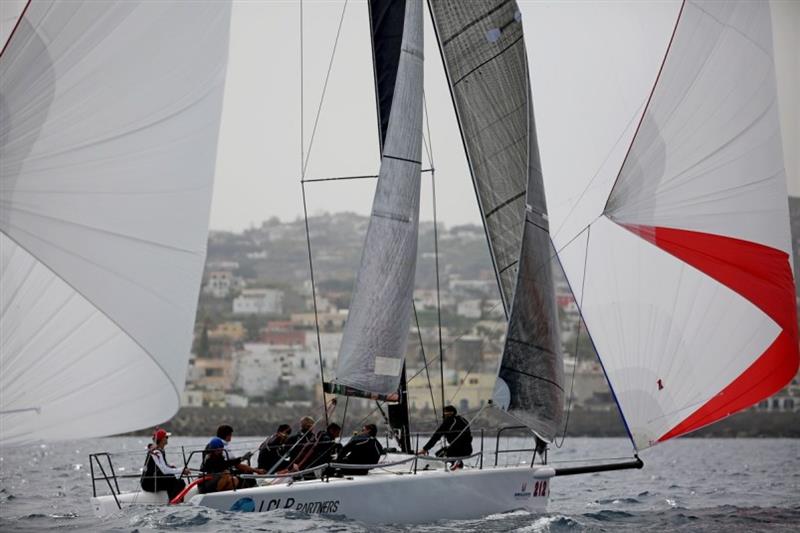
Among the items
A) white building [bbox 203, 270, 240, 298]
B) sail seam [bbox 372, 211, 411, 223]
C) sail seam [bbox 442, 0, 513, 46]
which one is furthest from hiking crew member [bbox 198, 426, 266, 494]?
white building [bbox 203, 270, 240, 298]

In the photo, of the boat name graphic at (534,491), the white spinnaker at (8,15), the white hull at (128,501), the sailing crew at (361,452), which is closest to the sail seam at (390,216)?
the sailing crew at (361,452)

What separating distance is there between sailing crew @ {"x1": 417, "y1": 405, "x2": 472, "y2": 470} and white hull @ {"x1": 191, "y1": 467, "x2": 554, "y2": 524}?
293 mm

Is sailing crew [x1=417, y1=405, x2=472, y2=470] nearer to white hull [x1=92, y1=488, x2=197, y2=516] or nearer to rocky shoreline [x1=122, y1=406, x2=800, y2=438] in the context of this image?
white hull [x1=92, y1=488, x2=197, y2=516]

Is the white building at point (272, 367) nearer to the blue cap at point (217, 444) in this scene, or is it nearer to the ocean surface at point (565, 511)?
the ocean surface at point (565, 511)

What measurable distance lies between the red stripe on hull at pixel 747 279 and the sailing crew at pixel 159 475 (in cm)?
516

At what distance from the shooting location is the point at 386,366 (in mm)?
12883

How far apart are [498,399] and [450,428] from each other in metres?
0.85

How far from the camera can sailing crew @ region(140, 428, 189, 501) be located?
39.1ft

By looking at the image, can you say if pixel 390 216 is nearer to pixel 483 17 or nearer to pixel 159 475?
pixel 483 17

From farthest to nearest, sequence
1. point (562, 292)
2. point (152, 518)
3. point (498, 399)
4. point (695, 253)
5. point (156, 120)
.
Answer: point (562, 292) → point (695, 253) → point (498, 399) → point (152, 518) → point (156, 120)

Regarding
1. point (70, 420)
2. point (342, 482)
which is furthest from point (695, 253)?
point (70, 420)

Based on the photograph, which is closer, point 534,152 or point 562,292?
point 534,152

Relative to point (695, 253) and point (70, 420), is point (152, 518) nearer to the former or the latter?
point (70, 420)

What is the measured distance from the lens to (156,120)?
403 inches
